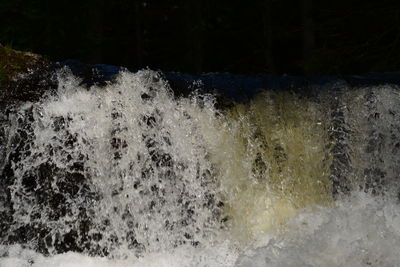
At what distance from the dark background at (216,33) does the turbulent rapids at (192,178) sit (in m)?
4.45

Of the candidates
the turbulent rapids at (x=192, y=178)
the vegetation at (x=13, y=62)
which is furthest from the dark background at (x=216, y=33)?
the vegetation at (x=13, y=62)

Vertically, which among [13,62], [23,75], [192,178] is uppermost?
[13,62]

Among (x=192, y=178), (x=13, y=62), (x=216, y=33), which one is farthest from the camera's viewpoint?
(x=216, y=33)

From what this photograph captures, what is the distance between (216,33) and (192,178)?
32.2ft

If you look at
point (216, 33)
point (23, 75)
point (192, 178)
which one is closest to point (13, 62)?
point (23, 75)

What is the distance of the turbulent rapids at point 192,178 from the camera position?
4.21m

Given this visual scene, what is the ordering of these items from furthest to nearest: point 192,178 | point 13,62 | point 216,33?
point 216,33 < point 13,62 < point 192,178

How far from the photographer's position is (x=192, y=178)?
4566 millimetres

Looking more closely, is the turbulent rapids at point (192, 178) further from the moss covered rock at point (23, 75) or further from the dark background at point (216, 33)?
the dark background at point (216, 33)

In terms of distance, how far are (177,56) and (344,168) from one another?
10.9m

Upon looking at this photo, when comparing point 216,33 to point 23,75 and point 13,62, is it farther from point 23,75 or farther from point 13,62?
point 23,75

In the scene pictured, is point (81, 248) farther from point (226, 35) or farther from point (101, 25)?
point (226, 35)

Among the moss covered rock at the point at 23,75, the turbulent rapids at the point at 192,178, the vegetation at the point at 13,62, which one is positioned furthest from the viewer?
the vegetation at the point at 13,62

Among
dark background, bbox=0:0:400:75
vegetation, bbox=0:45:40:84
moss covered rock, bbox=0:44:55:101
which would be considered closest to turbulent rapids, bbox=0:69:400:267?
moss covered rock, bbox=0:44:55:101
